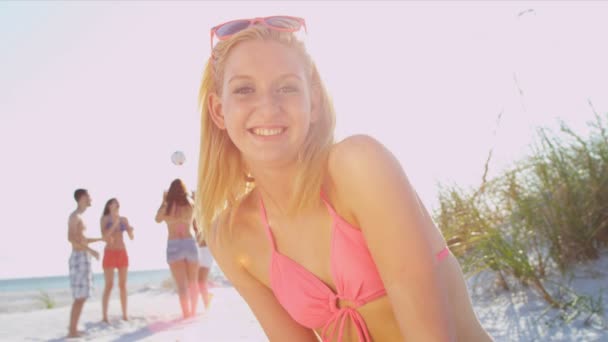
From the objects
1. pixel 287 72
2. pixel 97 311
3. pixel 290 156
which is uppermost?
pixel 287 72

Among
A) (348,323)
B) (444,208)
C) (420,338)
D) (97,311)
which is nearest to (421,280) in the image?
(420,338)

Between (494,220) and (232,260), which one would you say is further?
(494,220)

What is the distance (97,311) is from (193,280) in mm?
3402

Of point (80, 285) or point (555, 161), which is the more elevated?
point (555, 161)

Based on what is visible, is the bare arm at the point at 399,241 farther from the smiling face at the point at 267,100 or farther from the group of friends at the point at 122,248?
the group of friends at the point at 122,248

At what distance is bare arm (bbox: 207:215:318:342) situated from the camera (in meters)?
2.01

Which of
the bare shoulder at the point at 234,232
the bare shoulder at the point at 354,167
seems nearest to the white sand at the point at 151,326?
the bare shoulder at the point at 234,232

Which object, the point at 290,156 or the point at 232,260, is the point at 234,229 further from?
the point at 290,156

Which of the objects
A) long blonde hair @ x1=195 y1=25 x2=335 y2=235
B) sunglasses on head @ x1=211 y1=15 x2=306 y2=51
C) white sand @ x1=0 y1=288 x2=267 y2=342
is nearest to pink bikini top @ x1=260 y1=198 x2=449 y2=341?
long blonde hair @ x1=195 y1=25 x2=335 y2=235

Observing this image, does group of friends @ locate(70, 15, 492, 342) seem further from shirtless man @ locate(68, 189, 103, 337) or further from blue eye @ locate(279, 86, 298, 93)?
shirtless man @ locate(68, 189, 103, 337)

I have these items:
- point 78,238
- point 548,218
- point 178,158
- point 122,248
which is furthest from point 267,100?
point 178,158

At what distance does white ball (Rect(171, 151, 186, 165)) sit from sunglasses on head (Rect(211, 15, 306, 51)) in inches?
247

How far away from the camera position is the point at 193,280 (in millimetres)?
7168

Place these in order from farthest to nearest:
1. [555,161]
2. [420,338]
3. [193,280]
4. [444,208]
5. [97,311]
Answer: [97,311] < [193,280] < [444,208] < [555,161] < [420,338]
